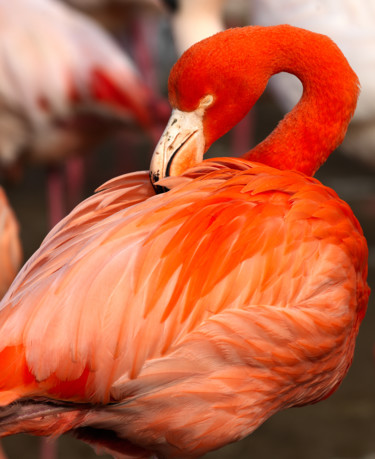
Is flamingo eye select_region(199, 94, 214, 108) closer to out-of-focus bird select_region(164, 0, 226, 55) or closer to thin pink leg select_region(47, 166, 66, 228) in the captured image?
out-of-focus bird select_region(164, 0, 226, 55)

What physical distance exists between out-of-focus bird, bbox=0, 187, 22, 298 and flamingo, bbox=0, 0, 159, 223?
4.18 ft

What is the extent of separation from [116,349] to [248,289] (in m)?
0.27

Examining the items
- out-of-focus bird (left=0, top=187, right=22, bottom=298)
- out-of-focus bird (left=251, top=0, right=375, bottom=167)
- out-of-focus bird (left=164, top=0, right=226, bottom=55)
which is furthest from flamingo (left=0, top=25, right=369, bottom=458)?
out-of-focus bird (left=164, top=0, right=226, bottom=55)

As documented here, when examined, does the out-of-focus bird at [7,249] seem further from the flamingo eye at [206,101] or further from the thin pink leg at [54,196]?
the thin pink leg at [54,196]

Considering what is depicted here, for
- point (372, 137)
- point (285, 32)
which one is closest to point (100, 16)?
point (372, 137)

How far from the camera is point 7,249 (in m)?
2.53

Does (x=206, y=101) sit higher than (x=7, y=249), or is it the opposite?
(x=206, y=101)

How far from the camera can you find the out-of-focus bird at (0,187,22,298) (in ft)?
8.20

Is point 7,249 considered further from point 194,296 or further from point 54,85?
point 54,85

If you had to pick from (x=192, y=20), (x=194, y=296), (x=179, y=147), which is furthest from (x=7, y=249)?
(x=192, y=20)

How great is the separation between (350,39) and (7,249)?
1382mm

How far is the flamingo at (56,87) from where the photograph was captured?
3.79 meters

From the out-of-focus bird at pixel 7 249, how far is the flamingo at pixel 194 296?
2.19 feet

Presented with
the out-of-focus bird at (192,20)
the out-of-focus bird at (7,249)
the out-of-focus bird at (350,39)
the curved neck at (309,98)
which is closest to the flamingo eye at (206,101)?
the curved neck at (309,98)
